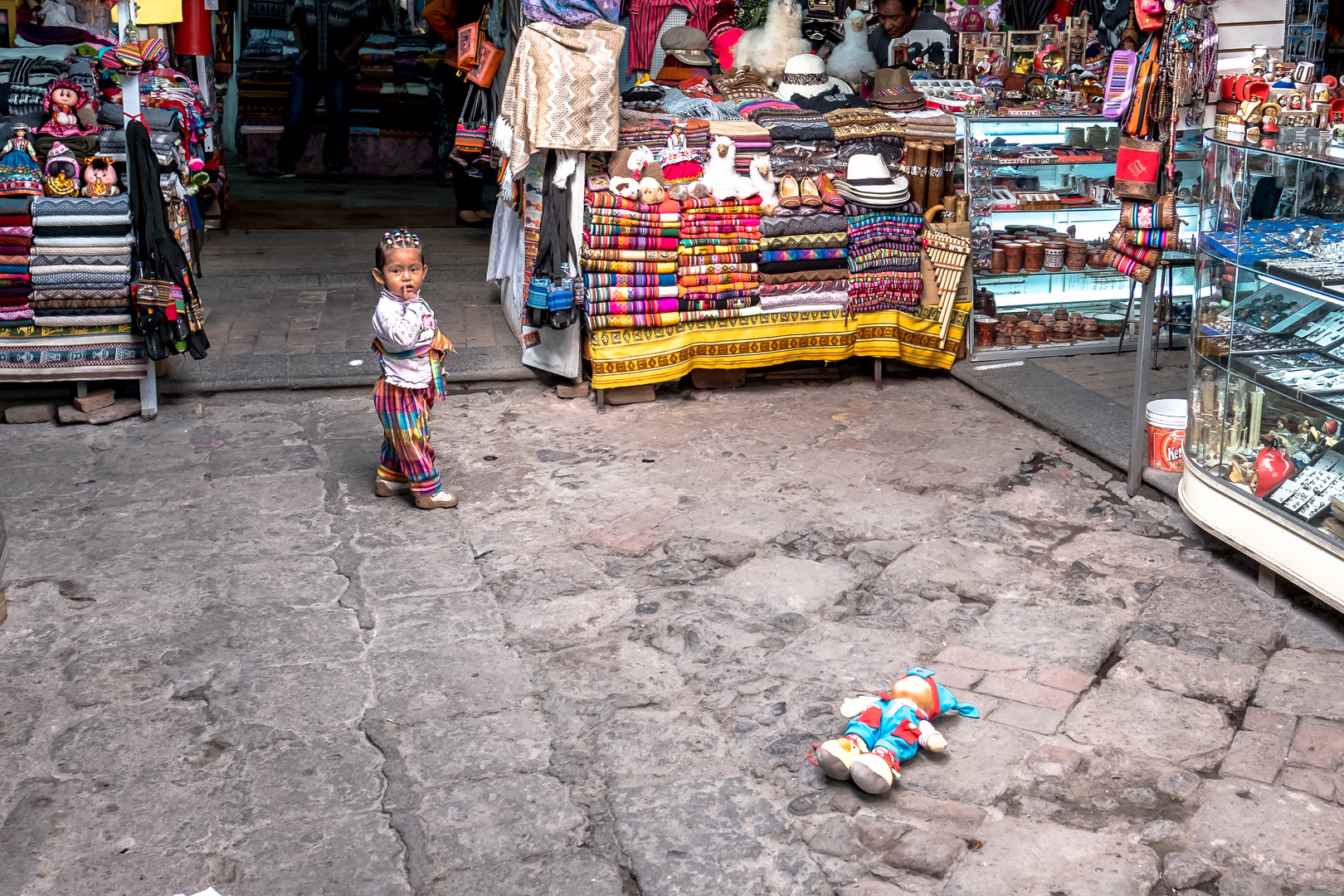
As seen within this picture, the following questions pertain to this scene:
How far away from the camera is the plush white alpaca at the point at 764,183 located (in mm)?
6340

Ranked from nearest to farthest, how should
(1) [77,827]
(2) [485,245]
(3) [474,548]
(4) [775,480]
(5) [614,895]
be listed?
1. (5) [614,895]
2. (1) [77,827]
3. (3) [474,548]
4. (4) [775,480]
5. (2) [485,245]

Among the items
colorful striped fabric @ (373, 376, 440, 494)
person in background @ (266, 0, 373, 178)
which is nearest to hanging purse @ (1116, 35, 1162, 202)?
colorful striped fabric @ (373, 376, 440, 494)

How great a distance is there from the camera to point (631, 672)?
3863 mm

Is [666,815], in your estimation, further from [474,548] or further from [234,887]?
[474,548]

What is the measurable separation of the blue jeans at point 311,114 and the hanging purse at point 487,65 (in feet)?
17.9

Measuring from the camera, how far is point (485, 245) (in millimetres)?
9562

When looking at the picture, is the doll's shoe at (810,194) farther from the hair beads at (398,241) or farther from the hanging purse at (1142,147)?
the hair beads at (398,241)

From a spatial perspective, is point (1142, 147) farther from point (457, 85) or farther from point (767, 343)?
point (457, 85)

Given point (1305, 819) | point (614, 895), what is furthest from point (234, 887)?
point (1305, 819)

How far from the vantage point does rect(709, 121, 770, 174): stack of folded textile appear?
20.6ft

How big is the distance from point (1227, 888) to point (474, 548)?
280cm

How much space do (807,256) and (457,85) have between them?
17.9 feet

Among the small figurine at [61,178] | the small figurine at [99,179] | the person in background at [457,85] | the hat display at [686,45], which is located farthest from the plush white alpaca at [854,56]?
the small figurine at [61,178]

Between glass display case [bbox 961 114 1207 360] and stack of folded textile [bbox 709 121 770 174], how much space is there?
1.07 meters
